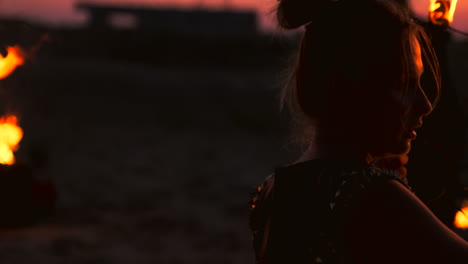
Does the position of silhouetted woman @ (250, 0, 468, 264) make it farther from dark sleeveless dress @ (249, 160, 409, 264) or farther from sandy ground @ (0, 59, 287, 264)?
sandy ground @ (0, 59, 287, 264)

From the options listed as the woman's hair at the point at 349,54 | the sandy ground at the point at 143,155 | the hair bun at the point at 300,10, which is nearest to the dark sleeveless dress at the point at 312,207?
the woman's hair at the point at 349,54

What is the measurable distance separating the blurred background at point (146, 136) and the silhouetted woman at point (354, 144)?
24 cm

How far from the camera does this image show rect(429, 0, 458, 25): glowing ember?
2.04 meters

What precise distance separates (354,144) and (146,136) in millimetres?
14291

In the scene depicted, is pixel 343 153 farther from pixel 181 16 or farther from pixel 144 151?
pixel 181 16

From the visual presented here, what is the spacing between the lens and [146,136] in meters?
15.4

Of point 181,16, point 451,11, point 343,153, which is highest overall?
point 181,16

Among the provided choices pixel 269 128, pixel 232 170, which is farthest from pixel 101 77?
pixel 232 170

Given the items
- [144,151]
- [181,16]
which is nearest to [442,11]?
[144,151]

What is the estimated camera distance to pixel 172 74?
914 inches

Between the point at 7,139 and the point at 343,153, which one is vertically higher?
the point at 7,139

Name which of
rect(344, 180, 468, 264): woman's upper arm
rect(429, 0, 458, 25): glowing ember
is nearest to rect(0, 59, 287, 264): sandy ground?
rect(429, 0, 458, 25): glowing ember

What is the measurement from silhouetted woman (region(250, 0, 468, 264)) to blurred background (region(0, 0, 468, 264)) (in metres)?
0.24

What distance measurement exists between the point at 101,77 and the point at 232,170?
35.4 ft
